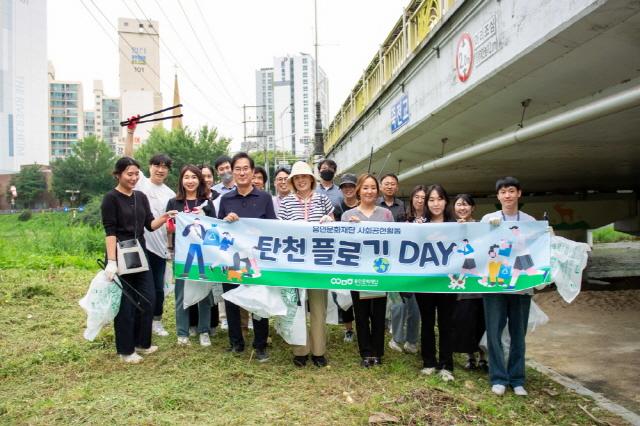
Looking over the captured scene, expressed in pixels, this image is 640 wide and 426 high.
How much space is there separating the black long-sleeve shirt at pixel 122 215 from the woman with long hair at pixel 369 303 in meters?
1.81

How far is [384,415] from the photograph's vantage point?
11.4 feet

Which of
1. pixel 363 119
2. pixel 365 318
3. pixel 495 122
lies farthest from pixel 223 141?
pixel 365 318

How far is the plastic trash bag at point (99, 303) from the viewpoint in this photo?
14.2ft

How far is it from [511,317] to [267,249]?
6.92 ft

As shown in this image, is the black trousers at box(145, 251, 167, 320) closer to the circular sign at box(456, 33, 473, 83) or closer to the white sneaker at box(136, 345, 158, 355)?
the white sneaker at box(136, 345, 158, 355)

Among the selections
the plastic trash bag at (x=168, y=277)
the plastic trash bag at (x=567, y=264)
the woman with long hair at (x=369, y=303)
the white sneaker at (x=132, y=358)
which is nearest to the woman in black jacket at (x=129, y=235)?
the white sneaker at (x=132, y=358)

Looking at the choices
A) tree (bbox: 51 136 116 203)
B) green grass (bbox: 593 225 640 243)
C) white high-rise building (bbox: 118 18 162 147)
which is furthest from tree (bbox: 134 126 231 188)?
white high-rise building (bbox: 118 18 162 147)

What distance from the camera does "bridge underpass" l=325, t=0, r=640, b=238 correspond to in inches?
173

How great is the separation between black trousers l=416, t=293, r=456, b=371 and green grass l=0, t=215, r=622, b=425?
7.1 inches

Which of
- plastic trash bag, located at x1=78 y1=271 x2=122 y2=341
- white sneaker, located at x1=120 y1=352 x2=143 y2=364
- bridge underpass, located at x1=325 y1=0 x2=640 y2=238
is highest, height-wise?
bridge underpass, located at x1=325 y1=0 x2=640 y2=238

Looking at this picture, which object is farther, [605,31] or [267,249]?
[267,249]

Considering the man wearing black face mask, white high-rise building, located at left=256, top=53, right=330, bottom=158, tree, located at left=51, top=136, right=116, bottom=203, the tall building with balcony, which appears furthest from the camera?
the tall building with balcony

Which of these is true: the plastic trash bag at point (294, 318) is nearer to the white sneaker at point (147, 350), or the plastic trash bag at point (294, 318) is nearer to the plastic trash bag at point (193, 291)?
the plastic trash bag at point (193, 291)

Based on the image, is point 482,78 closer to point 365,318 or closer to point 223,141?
point 365,318
